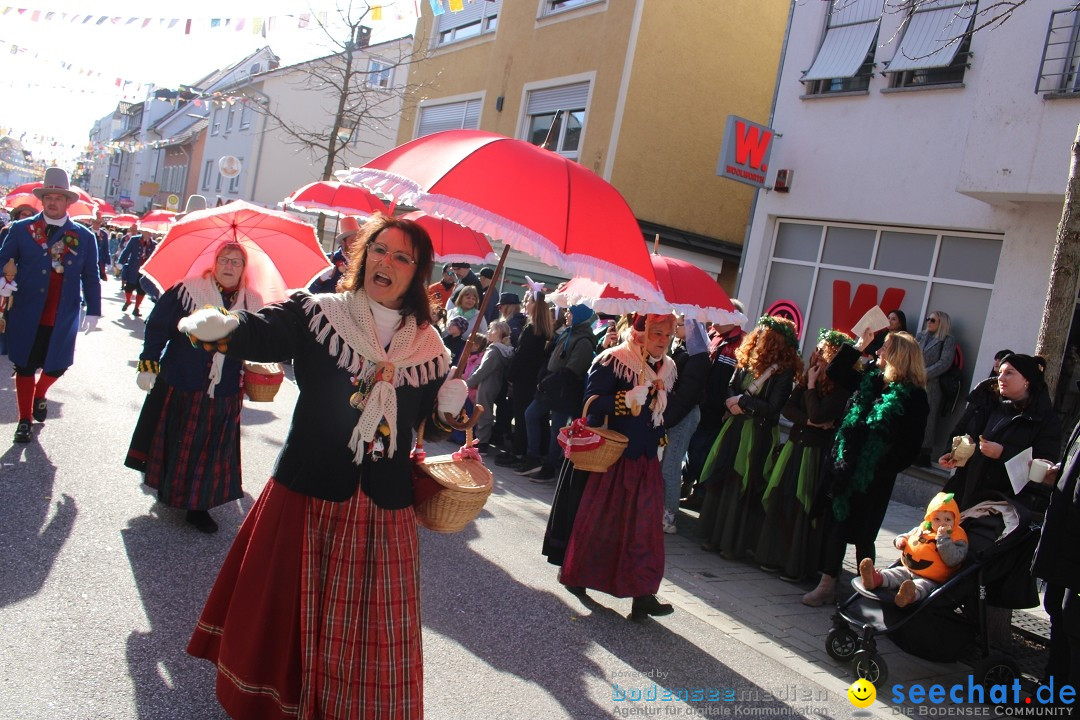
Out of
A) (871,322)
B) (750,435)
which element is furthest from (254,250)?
(871,322)

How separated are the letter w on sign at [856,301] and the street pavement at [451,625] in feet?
19.8

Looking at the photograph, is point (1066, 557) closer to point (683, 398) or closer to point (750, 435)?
point (750, 435)

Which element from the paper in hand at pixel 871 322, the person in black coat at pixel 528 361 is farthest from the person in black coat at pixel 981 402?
the person in black coat at pixel 528 361

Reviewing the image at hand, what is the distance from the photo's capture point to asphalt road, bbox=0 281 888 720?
350 centimetres

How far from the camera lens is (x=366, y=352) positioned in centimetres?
307

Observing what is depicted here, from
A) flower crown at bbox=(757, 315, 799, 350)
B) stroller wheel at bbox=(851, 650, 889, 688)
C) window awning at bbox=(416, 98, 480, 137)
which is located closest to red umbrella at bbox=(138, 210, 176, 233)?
window awning at bbox=(416, 98, 480, 137)

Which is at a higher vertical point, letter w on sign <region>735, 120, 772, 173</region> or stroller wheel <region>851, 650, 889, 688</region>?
letter w on sign <region>735, 120, 772, 173</region>

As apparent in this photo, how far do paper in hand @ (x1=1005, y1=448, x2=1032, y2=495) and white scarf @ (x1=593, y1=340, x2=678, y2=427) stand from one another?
1949 mm

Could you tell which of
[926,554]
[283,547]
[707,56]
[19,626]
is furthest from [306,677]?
[707,56]

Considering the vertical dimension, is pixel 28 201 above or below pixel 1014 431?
A: above

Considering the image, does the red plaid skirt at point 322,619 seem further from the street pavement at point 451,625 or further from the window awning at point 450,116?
the window awning at point 450,116

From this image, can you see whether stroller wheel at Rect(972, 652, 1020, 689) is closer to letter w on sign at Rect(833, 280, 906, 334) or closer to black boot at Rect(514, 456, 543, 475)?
black boot at Rect(514, 456, 543, 475)

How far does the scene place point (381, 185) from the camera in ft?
11.0

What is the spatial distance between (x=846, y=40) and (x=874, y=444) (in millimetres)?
8522
